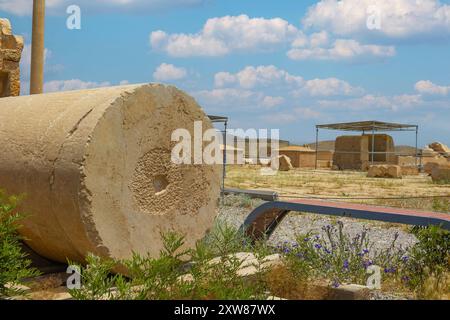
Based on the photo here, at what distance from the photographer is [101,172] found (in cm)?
334

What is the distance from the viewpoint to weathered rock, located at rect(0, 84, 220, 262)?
10.9 feet

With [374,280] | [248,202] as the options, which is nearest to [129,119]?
[374,280]

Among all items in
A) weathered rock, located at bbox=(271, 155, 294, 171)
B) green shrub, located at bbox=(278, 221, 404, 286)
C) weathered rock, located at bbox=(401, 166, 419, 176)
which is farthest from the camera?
weathered rock, located at bbox=(271, 155, 294, 171)

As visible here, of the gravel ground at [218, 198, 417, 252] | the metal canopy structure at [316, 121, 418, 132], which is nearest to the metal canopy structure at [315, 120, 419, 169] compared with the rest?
the metal canopy structure at [316, 121, 418, 132]

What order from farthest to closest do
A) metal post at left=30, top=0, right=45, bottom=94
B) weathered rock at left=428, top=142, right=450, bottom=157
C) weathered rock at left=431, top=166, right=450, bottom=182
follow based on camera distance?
1. weathered rock at left=428, top=142, right=450, bottom=157
2. weathered rock at left=431, top=166, right=450, bottom=182
3. metal post at left=30, top=0, right=45, bottom=94

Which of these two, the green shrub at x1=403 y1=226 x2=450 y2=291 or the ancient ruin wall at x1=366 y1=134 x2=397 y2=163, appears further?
the ancient ruin wall at x1=366 y1=134 x2=397 y2=163

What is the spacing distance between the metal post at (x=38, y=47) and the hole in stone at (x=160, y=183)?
484 cm

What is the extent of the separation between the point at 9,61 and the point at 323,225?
15.4 ft

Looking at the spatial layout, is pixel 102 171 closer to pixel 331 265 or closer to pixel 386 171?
pixel 331 265

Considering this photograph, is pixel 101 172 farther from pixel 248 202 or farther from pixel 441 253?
pixel 248 202

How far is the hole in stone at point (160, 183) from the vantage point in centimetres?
381

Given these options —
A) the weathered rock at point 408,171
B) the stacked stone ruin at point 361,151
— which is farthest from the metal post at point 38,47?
the stacked stone ruin at point 361,151

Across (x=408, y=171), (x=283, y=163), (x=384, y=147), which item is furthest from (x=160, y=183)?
(x=384, y=147)

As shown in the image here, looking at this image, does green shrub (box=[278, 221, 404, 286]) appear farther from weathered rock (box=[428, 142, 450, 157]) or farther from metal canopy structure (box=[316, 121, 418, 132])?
weathered rock (box=[428, 142, 450, 157])
